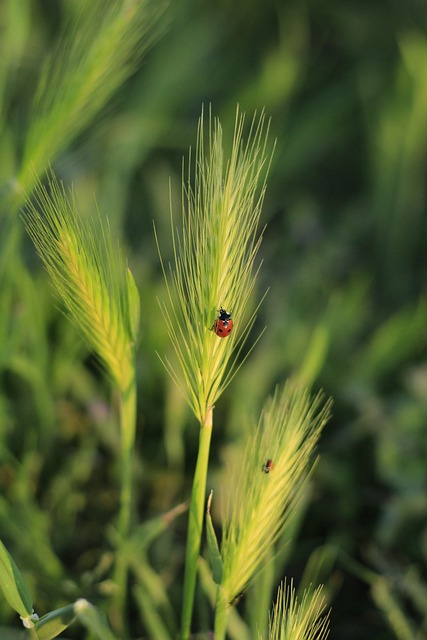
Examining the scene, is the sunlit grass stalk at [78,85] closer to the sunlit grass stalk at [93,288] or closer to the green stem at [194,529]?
the sunlit grass stalk at [93,288]

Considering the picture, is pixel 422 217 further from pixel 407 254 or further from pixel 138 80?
pixel 138 80

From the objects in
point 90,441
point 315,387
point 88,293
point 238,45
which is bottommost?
point 90,441

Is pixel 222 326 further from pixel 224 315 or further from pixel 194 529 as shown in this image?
pixel 194 529

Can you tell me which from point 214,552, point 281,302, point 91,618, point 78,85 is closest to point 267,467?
point 214,552

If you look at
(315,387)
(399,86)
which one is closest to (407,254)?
(399,86)

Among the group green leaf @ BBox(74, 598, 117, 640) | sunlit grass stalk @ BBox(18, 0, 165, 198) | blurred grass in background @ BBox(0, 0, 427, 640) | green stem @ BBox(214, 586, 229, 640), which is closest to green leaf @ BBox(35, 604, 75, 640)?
green leaf @ BBox(74, 598, 117, 640)

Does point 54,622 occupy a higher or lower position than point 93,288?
lower

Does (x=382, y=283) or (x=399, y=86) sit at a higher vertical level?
(x=399, y=86)
